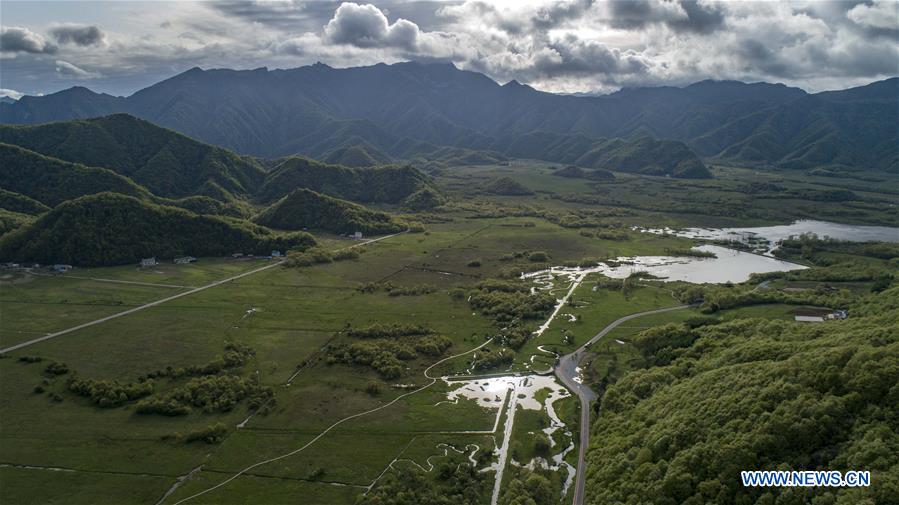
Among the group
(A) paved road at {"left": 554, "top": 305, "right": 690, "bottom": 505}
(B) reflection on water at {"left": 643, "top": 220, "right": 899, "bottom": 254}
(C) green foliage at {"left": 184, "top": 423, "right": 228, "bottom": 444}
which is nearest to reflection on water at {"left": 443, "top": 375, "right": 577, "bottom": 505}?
(A) paved road at {"left": 554, "top": 305, "right": 690, "bottom": 505}

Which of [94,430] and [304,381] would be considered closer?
[94,430]

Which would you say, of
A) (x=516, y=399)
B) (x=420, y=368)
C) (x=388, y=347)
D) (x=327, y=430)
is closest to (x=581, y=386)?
(x=516, y=399)

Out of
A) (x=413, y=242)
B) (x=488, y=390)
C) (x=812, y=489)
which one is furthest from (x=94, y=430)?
(x=413, y=242)

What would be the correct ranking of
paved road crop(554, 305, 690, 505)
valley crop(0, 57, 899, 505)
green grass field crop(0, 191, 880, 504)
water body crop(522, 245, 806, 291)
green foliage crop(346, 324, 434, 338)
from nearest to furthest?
1. valley crop(0, 57, 899, 505)
2. paved road crop(554, 305, 690, 505)
3. green grass field crop(0, 191, 880, 504)
4. green foliage crop(346, 324, 434, 338)
5. water body crop(522, 245, 806, 291)

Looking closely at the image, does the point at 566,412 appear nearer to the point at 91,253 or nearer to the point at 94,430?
the point at 94,430

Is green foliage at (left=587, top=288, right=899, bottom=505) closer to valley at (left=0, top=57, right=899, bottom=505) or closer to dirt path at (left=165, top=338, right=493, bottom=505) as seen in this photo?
valley at (left=0, top=57, right=899, bottom=505)
